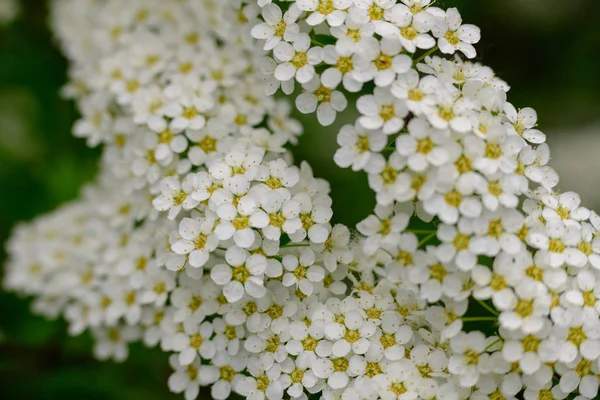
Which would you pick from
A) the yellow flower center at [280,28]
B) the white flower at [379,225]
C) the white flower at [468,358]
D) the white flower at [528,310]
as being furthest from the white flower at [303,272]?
the yellow flower center at [280,28]

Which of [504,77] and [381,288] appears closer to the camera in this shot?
Answer: [381,288]

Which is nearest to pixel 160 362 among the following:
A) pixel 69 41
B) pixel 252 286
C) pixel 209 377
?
pixel 209 377

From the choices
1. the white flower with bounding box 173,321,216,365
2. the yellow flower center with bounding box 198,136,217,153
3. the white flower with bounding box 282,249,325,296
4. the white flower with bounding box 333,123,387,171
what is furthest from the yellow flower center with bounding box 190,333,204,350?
the white flower with bounding box 333,123,387,171

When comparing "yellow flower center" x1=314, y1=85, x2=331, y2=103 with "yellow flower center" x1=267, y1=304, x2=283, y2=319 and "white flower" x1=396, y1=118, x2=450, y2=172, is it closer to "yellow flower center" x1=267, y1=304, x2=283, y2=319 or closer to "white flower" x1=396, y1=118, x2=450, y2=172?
"white flower" x1=396, y1=118, x2=450, y2=172

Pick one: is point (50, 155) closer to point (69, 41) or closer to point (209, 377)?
point (69, 41)

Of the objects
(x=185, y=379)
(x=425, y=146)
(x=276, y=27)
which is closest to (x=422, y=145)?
(x=425, y=146)

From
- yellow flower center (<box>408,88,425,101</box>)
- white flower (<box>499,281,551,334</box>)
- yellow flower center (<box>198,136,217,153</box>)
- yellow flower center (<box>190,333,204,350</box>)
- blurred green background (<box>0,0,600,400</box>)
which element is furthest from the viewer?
blurred green background (<box>0,0,600,400</box>)
